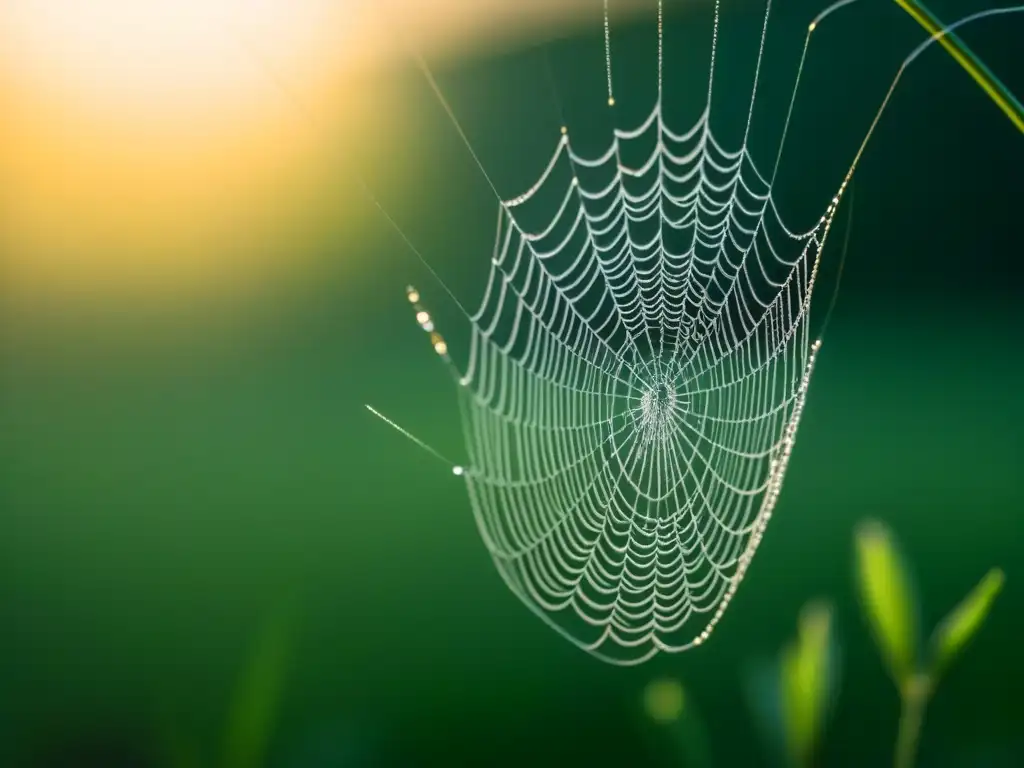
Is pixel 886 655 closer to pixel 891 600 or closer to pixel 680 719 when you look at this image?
pixel 891 600

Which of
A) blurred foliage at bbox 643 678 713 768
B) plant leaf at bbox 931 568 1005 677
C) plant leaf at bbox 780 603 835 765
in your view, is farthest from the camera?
blurred foliage at bbox 643 678 713 768

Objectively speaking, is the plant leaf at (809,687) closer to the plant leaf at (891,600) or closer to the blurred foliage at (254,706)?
the plant leaf at (891,600)

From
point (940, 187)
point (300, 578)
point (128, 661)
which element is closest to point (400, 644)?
point (300, 578)

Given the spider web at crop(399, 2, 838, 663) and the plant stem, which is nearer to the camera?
the plant stem

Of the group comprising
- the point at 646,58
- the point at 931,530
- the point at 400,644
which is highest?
the point at 646,58

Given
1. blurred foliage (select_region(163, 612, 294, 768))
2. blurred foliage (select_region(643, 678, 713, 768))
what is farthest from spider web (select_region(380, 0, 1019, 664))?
blurred foliage (select_region(643, 678, 713, 768))

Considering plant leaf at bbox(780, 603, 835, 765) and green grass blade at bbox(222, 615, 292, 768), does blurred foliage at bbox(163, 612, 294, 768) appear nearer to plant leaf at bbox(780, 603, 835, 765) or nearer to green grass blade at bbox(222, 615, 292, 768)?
green grass blade at bbox(222, 615, 292, 768)

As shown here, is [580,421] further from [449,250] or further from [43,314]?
[43,314]
